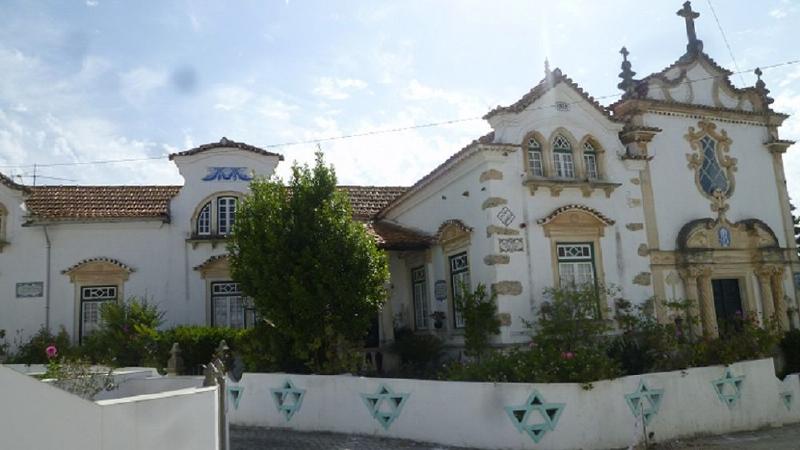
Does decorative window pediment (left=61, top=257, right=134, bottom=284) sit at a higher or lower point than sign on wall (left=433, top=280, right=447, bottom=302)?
higher

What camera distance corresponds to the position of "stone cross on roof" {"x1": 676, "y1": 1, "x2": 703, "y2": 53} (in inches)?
677

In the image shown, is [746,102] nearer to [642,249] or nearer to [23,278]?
[642,249]

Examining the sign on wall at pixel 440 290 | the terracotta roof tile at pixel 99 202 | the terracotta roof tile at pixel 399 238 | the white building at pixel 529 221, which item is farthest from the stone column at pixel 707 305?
the terracotta roof tile at pixel 99 202

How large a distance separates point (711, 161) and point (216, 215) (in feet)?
43.9

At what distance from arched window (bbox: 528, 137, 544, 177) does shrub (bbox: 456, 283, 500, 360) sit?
2.96 m

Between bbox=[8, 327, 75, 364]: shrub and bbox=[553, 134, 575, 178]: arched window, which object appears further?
bbox=[8, 327, 75, 364]: shrub

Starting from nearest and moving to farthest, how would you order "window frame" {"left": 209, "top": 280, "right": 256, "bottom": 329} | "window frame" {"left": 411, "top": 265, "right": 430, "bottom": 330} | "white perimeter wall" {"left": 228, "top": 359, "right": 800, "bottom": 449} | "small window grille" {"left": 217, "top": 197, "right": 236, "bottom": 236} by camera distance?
"white perimeter wall" {"left": 228, "top": 359, "right": 800, "bottom": 449} < "window frame" {"left": 411, "top": 265, "right": 430, "bottom": 330} < "window frame" {"left": 209, "top": 280, "right": 256, "bottom": 329} < "small window grille" {"left": 217, "top": 197, "right": 236, "bottom": 236}

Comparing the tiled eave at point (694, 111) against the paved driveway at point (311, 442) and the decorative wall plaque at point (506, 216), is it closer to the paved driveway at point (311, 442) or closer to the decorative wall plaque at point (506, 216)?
the decorative wall plaque at point (506, 216)

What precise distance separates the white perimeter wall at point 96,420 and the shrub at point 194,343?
8385mm

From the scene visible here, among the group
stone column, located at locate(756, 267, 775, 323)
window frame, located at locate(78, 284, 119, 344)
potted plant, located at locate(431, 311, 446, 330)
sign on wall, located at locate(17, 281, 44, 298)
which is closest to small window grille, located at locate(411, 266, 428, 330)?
potted plant, located at locate(431, 311, 446, 330)

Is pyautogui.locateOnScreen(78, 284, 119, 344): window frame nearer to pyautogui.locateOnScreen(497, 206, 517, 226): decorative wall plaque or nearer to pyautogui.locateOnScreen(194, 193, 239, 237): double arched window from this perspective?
pyautogui.locateOnScreen(194, 193, 239, 237): double arched window

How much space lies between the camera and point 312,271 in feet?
40.2

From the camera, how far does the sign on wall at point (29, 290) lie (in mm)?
17125

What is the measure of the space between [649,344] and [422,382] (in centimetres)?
480
